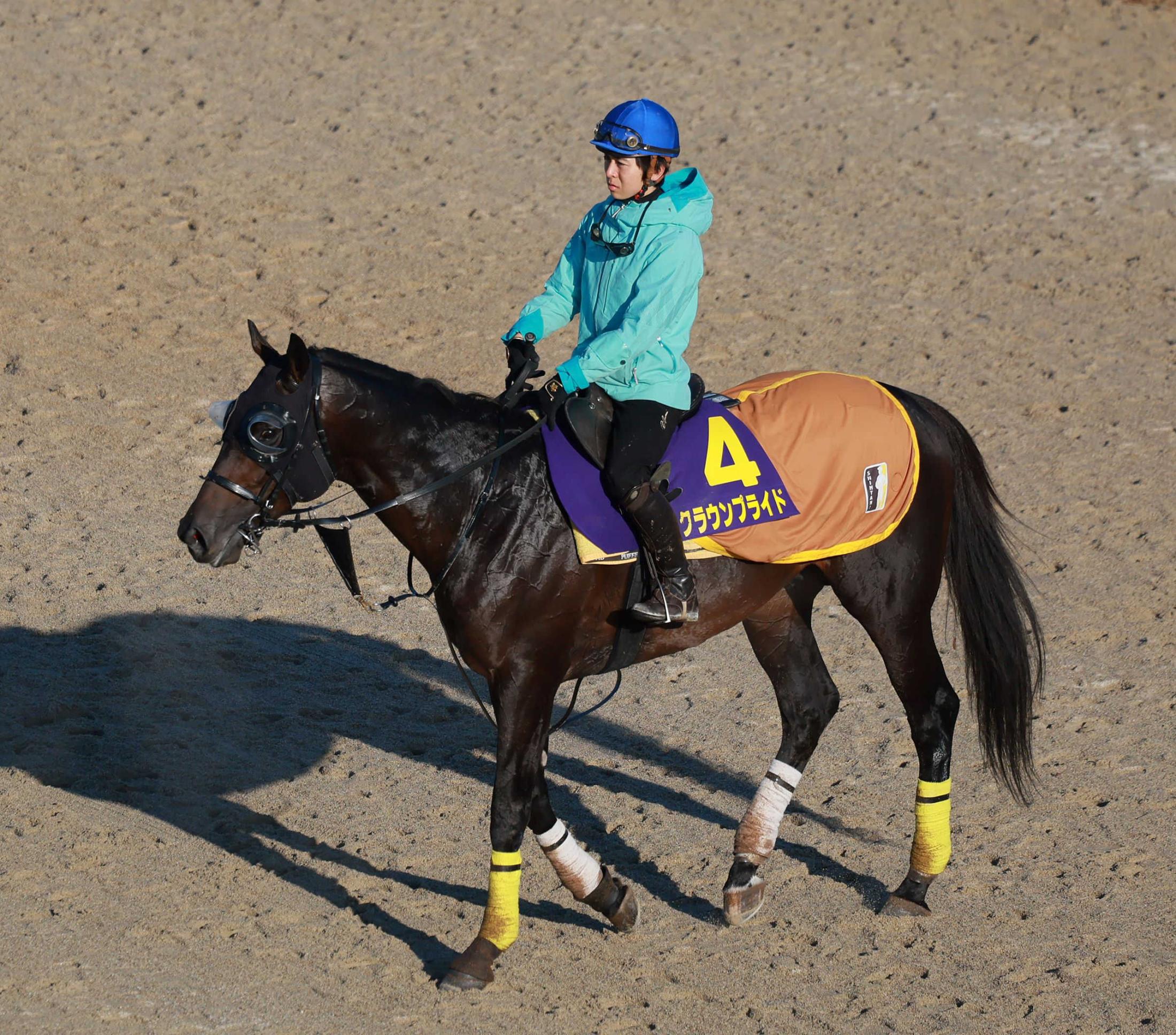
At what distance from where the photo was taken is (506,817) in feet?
16.4

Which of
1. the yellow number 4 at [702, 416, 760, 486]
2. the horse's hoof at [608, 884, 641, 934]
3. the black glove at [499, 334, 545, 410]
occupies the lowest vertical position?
the horse's hoof at [608, 884, 641, 934]

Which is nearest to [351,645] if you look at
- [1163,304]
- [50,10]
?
[1163,304]

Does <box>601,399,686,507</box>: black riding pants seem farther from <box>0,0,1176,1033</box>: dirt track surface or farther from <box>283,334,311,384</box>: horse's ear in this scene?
<box>0,0,1176,1033</box>: dirt track surface

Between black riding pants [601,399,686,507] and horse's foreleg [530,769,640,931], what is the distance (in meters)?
1.04

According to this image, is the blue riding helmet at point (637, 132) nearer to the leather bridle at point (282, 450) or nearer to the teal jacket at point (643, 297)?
the teal jacket at point (643, 297)

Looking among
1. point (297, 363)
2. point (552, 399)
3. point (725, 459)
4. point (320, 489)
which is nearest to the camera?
point (297, 363)

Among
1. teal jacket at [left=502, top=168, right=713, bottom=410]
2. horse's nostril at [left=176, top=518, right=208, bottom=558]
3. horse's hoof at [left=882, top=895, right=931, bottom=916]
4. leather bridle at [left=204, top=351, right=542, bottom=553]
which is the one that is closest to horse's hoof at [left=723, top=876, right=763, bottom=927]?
horse's hoof at [left=882, top=895, right=931, bottom=916]

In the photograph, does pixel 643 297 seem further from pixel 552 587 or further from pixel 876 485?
pixel 876 485

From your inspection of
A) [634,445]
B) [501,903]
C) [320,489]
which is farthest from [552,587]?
[501,903]

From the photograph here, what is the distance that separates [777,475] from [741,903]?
1.57 metres

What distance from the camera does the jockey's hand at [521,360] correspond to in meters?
5.00

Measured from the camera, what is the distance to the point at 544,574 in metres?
5.00

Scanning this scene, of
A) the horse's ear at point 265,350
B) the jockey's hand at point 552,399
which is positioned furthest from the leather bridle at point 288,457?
the jockey's hand at point 552,399

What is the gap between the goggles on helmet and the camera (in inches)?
193
